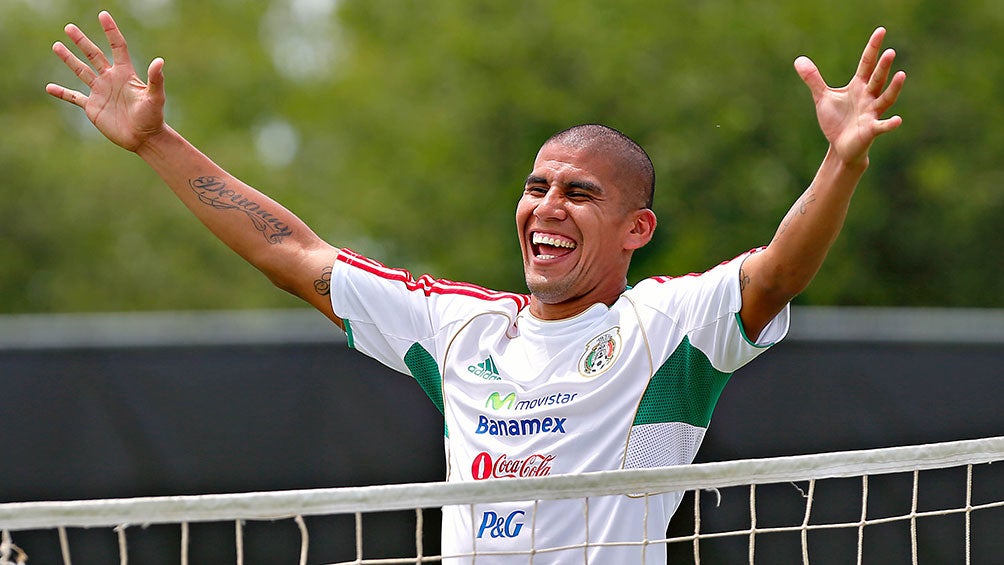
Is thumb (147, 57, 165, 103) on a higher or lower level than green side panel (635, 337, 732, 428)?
higher

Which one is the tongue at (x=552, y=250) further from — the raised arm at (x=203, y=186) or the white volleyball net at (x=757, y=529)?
the white volleyball net at (x=757, y=529)

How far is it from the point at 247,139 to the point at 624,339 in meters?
22.6

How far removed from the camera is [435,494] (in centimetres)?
363

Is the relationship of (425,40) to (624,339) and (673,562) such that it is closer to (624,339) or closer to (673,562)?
(673,562)

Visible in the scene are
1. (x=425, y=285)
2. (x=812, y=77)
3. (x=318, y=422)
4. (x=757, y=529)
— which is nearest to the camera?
(x=812, y=77)

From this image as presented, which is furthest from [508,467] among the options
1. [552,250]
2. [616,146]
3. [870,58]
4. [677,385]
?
[870,58]

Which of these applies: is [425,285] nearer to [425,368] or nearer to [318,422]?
[425,368]

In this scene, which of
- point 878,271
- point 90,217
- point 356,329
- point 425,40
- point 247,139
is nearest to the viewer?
point 356,329

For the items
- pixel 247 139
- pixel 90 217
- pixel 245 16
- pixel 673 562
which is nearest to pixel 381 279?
pixel 673 562

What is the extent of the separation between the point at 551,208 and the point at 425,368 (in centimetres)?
71

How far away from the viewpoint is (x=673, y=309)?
13.3 feet

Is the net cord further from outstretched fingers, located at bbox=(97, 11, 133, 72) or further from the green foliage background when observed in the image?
the green foliage background

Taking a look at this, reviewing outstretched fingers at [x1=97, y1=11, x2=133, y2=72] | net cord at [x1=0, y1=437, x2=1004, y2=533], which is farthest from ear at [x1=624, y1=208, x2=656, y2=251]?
outstretched fingers at [x1=97, y1=11, x2=133, y2=72]

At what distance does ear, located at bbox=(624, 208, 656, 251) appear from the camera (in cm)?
434
